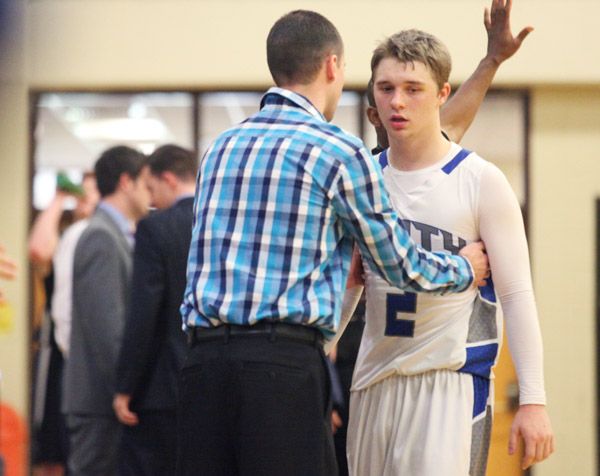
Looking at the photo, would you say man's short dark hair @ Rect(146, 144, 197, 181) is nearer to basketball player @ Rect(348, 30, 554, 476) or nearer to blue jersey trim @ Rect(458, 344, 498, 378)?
basketball player @ Rect(348, 30, 554, 476)

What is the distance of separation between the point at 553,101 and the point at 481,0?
919mm

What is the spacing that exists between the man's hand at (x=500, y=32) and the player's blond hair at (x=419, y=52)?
45cm

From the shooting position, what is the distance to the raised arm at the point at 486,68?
416cm

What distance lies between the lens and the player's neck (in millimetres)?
3773

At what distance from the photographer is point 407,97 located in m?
3.71

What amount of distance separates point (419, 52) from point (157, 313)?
2.29 meters

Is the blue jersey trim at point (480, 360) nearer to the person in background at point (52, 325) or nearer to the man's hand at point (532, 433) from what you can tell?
the man's hand at point (532, 433)

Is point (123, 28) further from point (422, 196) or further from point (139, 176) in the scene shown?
point (422, 196)

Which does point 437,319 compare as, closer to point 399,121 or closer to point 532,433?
point 532,433

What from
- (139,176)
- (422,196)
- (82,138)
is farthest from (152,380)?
(82,138)

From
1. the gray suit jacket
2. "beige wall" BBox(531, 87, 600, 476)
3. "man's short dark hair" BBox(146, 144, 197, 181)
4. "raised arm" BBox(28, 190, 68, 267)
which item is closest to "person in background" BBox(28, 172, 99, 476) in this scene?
"raised arm" BBox(28, 190, 68, 267)

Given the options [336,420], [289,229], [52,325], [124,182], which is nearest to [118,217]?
[124,182]

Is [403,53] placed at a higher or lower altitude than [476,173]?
higher

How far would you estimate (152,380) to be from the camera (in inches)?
221
